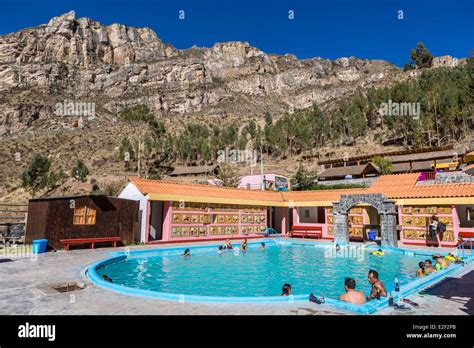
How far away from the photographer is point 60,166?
65000 millimetres

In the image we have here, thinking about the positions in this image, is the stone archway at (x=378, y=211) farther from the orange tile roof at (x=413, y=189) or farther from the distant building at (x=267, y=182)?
the distant building at (x=267, y=182)

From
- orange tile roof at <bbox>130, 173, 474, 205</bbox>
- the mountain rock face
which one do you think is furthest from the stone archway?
the mountain rock face

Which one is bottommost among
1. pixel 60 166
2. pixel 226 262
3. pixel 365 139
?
pixel 226 262

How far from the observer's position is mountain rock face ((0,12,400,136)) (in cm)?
12419

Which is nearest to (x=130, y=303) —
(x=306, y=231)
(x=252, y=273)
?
(x=252, y=273)

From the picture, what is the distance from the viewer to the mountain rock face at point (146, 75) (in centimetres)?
12419

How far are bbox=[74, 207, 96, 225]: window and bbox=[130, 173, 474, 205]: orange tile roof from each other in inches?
154

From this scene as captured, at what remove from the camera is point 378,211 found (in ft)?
77.3

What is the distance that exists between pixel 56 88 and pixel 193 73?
65.0 meters

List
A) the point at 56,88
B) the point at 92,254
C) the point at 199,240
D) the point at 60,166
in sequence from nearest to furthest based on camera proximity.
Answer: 1. the point at 92,254
2. the point at 199,240
3. the point at 60,166
4. the point at 56,88
